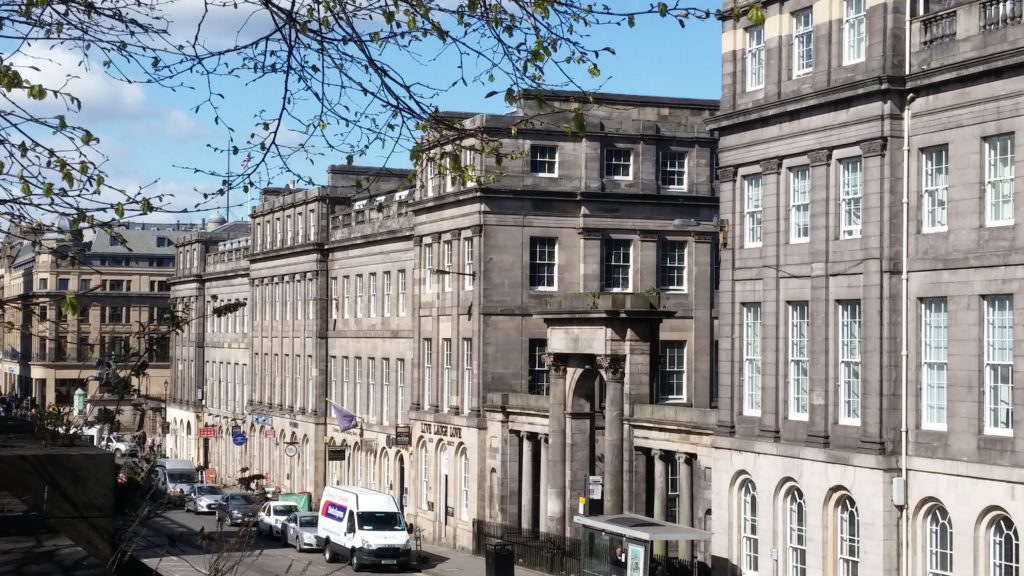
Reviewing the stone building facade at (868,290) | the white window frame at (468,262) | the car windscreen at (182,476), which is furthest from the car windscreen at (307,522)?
the stone building facade at (868,290)

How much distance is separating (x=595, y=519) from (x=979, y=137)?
1474 cm

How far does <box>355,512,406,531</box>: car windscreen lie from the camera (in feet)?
170

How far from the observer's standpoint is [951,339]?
1245 inches

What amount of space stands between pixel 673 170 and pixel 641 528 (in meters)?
21.0

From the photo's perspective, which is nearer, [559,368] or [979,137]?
[979,137]

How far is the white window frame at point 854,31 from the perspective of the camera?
33781 mm

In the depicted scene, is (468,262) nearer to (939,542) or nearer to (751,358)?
(751,358)

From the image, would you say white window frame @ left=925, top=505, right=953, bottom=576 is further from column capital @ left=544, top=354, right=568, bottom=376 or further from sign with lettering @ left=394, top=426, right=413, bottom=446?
sign with lettering @ left=394, top=426, right=413, bottom=446

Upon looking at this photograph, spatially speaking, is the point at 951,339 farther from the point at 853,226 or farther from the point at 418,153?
the point at 418,153

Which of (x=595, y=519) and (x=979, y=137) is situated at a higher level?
(x=979, y=137)

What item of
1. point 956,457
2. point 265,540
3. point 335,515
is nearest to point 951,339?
point 956,457

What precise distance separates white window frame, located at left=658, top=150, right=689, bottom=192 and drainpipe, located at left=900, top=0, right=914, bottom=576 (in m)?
23.1

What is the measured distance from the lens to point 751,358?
37.8 metres

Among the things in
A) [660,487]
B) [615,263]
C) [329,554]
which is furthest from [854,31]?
[329,554]
